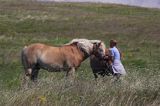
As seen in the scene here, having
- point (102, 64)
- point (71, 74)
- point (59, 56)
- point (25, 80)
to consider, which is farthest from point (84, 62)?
point (25, 80)

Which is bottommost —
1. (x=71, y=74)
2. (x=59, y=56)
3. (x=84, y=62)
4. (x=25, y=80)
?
(x=84, y=62)

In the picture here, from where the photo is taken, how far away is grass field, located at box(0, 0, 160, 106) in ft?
26.6

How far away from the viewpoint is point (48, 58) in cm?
1616

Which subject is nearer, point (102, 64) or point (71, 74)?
point (71, 74)

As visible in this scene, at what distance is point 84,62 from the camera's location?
22.8 meters

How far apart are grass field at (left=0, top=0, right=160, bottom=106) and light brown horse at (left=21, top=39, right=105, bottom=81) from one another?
25.7 inches

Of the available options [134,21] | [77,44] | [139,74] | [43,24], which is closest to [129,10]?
[134,21]

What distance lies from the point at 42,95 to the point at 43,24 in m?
38.7

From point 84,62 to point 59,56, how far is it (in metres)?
6.77

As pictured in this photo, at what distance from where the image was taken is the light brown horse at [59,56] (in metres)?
15.9

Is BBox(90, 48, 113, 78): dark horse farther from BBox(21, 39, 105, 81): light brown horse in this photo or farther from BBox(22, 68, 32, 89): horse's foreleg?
BBox(22, 68, 32, 89): horse's foreleg

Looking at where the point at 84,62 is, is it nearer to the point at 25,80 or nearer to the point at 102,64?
the point at 102,64

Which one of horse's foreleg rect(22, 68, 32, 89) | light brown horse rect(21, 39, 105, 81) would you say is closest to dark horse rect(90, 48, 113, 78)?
light brown horse rect(21, 39, 105, 81)

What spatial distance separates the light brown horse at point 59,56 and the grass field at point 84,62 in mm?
653
